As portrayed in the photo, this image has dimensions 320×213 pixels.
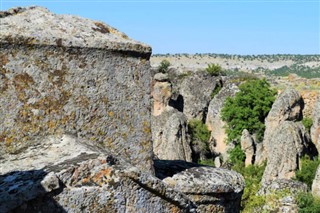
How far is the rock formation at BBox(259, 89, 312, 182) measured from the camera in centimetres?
3266

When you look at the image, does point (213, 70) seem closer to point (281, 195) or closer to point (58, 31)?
point (281, 195)

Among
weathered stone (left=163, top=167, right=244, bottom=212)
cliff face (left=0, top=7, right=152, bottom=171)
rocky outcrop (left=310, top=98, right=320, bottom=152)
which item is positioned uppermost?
cliff face (left=0, top=7, right=152, bottom=171)

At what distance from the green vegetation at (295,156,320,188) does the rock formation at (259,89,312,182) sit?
1.48 feet

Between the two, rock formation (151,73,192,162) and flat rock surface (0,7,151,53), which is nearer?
flat rock surface (0,7,151,53)

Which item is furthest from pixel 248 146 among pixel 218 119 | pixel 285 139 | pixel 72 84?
pixel 72 84

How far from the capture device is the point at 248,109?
4138 centimetres

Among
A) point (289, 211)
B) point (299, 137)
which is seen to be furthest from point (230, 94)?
point (289, 211)

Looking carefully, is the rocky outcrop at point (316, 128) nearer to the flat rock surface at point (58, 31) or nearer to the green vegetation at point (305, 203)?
the green vegetation at point (305, 203)

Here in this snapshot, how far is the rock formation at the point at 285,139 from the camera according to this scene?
32.7 m

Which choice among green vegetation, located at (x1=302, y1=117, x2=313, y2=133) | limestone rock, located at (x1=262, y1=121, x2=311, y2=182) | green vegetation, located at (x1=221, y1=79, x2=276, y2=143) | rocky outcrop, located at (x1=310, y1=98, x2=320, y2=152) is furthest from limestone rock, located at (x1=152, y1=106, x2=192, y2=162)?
rocky outcrop, located at (x1=310, y1=98, x2=320, y2=152)

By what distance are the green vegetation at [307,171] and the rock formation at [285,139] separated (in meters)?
0.45

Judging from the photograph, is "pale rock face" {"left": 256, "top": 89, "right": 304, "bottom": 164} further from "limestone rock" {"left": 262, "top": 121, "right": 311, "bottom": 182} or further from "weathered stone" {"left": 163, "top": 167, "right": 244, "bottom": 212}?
"weathered stone" {"left": 163, "top": 167, "right": 244, "bottom": 212}

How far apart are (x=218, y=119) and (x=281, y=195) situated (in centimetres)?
2418

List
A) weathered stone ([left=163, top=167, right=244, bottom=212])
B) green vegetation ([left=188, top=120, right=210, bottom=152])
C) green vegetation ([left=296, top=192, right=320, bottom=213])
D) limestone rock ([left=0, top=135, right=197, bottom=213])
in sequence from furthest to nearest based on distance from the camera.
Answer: green vegetation ([left=188, top=120, right=210, bottom=152]) → green vegetation ([left=296, top=192, right=320, bottom=213]) → weathered stone ([left=163, top=167, right=244, bottom=212]) → limestone rock ([left=0, top=135, right=197, bottom=213])
